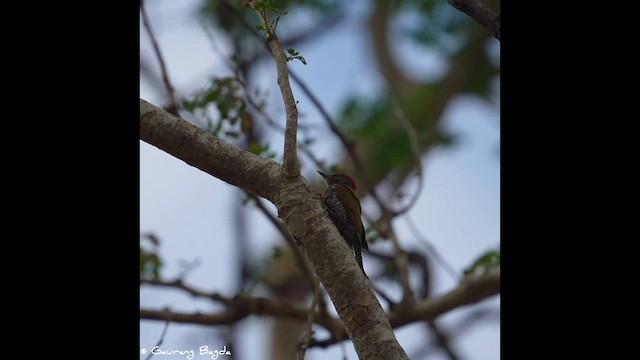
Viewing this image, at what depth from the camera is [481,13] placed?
2736 millimetres

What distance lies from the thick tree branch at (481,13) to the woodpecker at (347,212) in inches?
40.6

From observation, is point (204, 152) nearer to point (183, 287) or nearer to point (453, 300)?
point (183, 287)

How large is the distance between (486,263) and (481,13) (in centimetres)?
244

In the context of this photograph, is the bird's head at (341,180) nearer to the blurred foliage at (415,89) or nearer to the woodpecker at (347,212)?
the woodpecker at (347,212)

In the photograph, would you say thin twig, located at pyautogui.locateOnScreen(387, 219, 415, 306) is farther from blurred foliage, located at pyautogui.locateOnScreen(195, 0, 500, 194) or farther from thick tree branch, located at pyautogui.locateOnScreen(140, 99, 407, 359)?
thick tree branch, located at pyautogui.locateOnScreen(140, 99, 407, 359)

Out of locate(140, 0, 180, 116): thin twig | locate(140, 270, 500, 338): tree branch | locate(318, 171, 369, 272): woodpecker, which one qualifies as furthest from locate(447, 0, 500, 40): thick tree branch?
locate(140, 270, 500, 338): tree branch

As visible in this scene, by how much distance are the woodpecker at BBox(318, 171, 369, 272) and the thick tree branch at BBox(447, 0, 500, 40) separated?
103 cm

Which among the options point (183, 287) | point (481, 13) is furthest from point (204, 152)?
point (183, 287)

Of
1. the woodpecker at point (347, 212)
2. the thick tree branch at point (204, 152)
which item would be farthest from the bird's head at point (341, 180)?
the thick tree branch at point (204, 152)

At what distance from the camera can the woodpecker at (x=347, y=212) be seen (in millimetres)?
3467

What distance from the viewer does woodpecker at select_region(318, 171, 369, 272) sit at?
3467 millimetres
